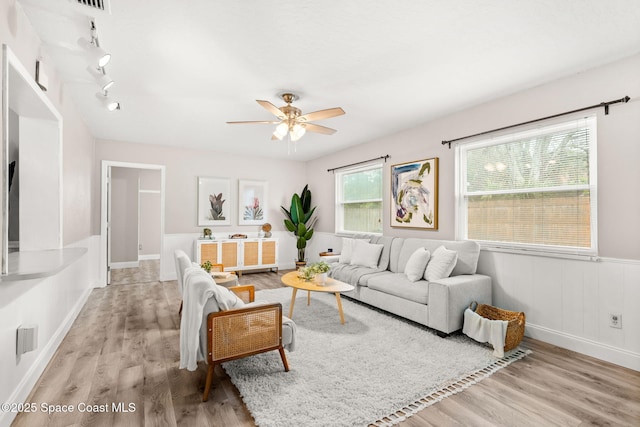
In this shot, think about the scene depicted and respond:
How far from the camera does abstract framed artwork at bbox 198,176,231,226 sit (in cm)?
611

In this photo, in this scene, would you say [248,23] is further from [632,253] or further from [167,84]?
[632,253]

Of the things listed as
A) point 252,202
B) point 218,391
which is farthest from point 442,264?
point 252,202

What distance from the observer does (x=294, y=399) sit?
78.9 inches

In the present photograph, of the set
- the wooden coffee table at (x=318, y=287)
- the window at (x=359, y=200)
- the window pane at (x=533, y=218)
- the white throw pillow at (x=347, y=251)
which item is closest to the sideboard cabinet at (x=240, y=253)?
the window at (x=359, y=200)

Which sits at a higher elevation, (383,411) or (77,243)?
(77,243)

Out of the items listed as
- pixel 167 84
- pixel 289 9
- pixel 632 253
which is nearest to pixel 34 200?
pixel 167 84

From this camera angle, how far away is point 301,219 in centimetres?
664

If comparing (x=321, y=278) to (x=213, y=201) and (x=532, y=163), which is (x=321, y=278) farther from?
(x=213, y=201)

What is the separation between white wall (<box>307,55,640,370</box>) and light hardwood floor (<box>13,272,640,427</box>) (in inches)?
9.9

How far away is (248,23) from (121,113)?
2.80m

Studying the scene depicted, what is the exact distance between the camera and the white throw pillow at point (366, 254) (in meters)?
4.45

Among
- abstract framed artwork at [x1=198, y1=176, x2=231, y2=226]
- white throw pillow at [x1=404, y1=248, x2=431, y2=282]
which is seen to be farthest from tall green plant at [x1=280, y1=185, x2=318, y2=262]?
white throw pillow at [x1=404, y1=248, x2=431, y2=282]

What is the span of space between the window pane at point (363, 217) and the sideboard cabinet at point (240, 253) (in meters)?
1.64

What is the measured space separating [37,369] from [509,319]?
395cm
